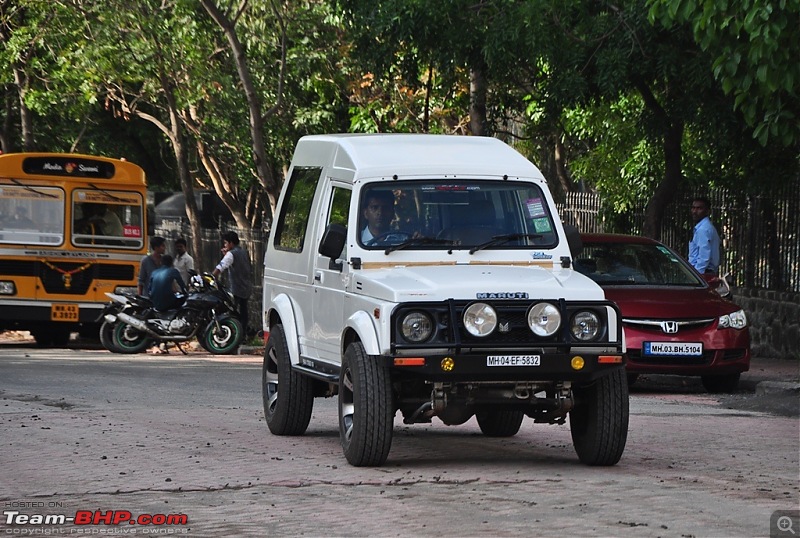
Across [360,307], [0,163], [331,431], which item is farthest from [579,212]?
[360,307]

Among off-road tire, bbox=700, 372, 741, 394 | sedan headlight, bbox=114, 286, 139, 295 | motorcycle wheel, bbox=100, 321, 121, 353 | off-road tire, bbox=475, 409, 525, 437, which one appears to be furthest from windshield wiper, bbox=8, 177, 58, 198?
off-road tire, bbox=475, 409, 525, 437

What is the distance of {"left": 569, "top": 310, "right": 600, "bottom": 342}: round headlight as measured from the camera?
9328 mm

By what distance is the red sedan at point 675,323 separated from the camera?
14.9m

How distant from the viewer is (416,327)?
9188 millimetres

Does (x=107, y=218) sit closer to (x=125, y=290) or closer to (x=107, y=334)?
(x=125, y=290)

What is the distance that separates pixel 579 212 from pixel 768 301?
5703 millimetres

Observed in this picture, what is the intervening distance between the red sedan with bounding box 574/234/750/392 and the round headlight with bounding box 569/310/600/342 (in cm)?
551

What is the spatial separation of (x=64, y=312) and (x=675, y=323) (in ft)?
38.7

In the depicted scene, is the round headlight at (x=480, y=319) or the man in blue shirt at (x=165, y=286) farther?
the man in blue shirt at (x=165, y=286)

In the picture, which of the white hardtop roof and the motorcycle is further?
the motorcycle

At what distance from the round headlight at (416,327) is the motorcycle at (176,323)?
1430cm

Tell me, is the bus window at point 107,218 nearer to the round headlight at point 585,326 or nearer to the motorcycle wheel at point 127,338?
the motorcycle wheel at point 127,338

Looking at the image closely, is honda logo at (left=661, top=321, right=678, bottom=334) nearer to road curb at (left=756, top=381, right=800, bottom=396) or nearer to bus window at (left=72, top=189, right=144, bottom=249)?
road curb at (left=756, top=381, right=800, bottom=396)

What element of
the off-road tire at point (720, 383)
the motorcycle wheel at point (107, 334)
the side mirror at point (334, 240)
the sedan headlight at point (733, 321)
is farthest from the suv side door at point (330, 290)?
the motorcycle wheel at point (107, 334)
